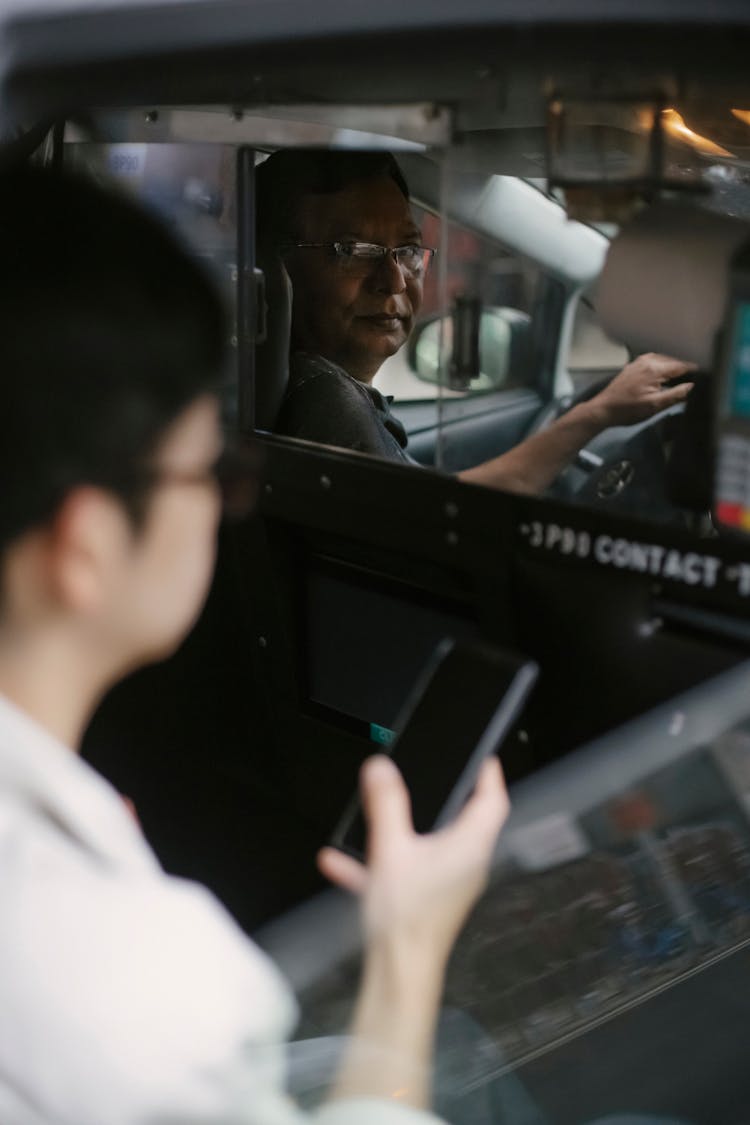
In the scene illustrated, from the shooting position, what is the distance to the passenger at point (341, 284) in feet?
6.87

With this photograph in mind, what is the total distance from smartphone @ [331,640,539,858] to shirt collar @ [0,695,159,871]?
0.35 metres

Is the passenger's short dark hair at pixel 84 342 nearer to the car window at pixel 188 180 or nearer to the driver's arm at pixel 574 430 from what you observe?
the driver's arm at pixel 574 430

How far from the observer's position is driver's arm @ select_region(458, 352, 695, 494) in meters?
1.77

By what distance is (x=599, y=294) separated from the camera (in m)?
1.59

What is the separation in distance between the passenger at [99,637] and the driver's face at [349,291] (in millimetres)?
1171

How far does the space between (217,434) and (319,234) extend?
1.23 metres

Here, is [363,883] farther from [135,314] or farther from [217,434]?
[135,314]

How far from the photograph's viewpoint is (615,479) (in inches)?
69.7

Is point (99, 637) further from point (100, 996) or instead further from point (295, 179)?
point (295, 179)

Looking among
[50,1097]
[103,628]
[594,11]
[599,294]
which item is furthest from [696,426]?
[50,1097]

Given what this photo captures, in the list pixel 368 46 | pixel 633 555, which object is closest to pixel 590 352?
pixel 633 555

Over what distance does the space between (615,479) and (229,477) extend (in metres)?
0.83

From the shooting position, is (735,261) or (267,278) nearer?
(735,261)

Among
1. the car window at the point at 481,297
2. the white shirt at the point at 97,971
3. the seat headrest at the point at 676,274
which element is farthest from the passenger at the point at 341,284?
the white shirt at the point at 97,971
